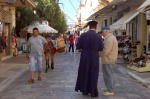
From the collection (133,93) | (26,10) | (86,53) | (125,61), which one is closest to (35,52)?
(86,53)

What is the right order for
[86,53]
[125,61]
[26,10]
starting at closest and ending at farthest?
[86,53], [125,61], [26,10]

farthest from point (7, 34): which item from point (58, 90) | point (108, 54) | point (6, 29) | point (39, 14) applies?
point (108, 54)

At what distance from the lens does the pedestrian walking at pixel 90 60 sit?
7.25m

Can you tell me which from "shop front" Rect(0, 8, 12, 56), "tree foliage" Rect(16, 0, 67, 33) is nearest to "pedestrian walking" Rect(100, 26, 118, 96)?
"shop front" Rect(0, 8, 12, 56)

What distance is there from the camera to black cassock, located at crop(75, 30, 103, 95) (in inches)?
285

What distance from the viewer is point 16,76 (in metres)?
11.1

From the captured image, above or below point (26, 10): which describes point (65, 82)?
below

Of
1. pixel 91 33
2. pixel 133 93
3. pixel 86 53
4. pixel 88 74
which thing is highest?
pixel 91 33

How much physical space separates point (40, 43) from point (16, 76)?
85.2 inches

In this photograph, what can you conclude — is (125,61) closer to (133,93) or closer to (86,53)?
(133,93)

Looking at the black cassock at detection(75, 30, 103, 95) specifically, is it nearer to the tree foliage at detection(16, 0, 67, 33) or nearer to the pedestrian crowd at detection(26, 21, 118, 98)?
the pedestrian crowd at detection(26, 21, 118, 98)

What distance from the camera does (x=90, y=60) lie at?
23.9 feet

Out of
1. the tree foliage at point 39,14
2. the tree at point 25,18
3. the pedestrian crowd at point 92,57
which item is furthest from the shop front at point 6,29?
the pedestrian crowd at point 92,57

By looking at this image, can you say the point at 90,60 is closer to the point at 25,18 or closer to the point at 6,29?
the point at 6,29
